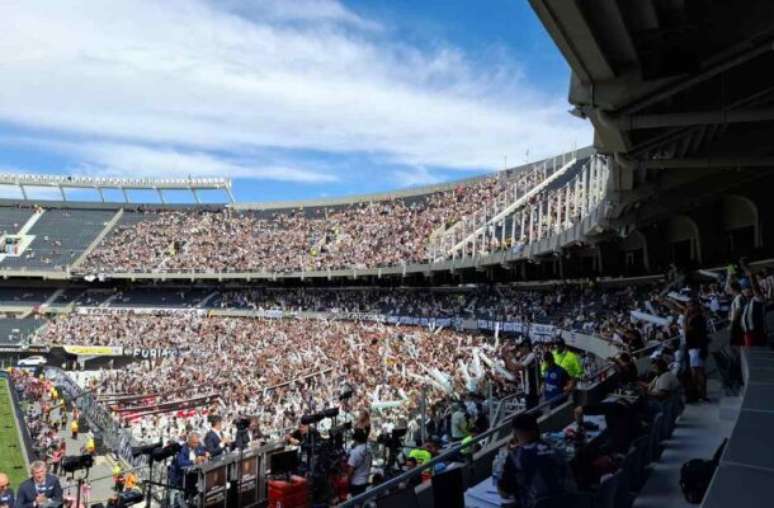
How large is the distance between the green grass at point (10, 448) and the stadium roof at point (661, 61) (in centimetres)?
1722

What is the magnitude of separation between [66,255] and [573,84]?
175 ft

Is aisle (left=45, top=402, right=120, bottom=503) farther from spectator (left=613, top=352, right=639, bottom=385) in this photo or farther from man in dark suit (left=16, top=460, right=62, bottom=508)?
spectator (left=613, top=352, right=639, bottom=385)

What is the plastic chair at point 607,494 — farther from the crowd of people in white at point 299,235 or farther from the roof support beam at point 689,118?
the crowd of people in white at point 299,235

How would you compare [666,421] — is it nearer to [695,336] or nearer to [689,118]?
[695,336]

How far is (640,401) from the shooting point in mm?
6871

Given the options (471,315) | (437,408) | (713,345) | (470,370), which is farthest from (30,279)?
(713,345)

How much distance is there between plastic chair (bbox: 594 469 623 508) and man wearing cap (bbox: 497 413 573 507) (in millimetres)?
218

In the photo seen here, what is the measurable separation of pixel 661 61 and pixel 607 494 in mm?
4640

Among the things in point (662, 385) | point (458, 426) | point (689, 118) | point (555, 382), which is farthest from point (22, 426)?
point (689, 118)

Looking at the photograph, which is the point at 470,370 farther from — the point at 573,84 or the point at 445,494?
the point at 445,494

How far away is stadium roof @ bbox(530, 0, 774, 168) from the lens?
21.5ft

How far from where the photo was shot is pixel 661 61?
270 inches

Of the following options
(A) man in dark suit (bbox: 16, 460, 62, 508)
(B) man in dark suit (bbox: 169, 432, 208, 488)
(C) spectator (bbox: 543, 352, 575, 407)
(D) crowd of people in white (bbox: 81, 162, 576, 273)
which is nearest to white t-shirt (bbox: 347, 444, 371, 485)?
(C) spectator (bbox: 543, 352, 575, 407)

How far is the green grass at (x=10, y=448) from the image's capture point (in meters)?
18.4
